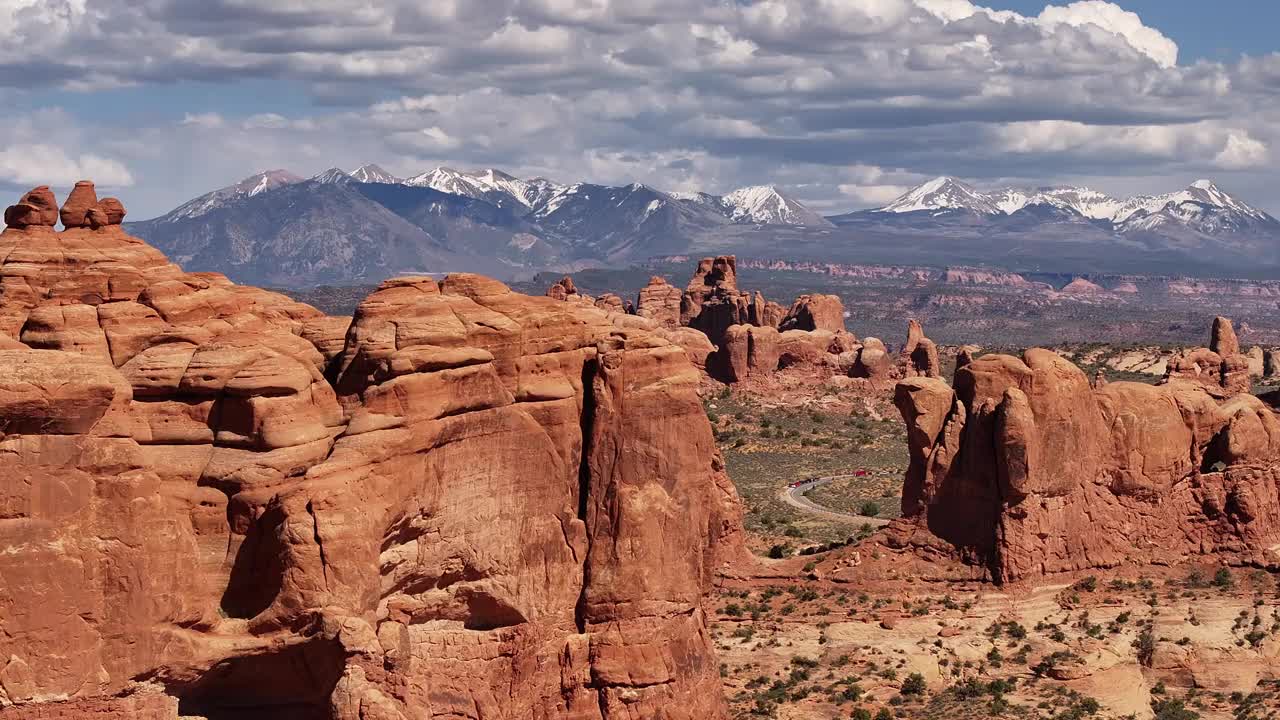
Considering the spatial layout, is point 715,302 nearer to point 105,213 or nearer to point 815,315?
point 815,315

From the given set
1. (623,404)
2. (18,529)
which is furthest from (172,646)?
(623,404)

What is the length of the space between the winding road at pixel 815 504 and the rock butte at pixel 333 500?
117ft

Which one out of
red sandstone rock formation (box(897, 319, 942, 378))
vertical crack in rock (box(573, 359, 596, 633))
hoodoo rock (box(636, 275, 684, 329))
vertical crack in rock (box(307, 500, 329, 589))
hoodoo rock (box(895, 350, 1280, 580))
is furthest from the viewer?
hoodoo rock (box(636, 275, 684, 329))

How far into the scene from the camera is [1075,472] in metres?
53.6

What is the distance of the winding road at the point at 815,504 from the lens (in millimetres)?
78062

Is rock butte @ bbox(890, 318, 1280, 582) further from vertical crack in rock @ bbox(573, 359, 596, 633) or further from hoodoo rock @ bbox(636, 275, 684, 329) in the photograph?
hoodoo rock @ bbox(636, 275, 684, 329)

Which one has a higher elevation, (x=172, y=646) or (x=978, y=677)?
(x=172, y=646)

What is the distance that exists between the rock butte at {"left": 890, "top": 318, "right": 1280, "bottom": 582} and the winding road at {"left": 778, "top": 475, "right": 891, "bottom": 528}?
16.1 meters

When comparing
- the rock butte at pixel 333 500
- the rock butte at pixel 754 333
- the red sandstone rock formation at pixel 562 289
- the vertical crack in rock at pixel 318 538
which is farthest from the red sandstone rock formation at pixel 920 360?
the vertical crack in rock at pixel 318 538

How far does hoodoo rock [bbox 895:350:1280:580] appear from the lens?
53.2 m

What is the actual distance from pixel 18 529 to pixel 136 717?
358 cm

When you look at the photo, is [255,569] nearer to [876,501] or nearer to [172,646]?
[172,646]

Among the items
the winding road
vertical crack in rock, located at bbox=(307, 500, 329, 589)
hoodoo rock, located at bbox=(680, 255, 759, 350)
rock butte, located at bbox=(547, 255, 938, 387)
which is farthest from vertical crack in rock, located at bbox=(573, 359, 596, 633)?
hoodoo rock, located at bbox=(680, 255, 759, 350)

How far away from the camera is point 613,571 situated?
1432 inches
